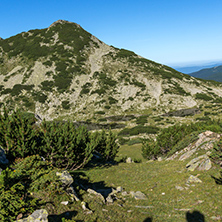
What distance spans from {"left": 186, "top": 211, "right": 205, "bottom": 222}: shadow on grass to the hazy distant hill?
53.7 metres

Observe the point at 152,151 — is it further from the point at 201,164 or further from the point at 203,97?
the point at 203,97

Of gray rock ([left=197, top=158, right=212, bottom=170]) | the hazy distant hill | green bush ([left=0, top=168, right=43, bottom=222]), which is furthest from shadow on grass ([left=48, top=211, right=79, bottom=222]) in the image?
the hazy distant hill

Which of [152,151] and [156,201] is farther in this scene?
[152,151]

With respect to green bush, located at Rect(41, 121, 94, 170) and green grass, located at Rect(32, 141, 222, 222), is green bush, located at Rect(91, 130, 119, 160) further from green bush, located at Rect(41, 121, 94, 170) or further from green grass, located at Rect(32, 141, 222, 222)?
green grass, located at Rect(32, 141, 222, 222)

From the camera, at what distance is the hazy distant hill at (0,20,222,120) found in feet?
222

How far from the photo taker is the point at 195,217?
872 cm

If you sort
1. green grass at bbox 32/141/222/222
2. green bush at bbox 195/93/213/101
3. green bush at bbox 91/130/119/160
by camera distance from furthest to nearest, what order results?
green bush at bbox 195/93/213/101
green bush at bbox 91/130/119/160
green grass at bbox 32/141/222/222

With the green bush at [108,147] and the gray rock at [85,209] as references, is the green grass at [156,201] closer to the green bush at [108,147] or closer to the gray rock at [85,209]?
the gray rock at [85,209]

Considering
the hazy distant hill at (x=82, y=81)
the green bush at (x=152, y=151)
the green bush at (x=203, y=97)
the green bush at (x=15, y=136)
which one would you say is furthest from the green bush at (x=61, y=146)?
the green bush at (x=203, y=97)

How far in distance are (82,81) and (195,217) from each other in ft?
246

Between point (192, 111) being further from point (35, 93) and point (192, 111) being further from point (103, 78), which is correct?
point (35, 93)

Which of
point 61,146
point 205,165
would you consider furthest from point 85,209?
point 205,165

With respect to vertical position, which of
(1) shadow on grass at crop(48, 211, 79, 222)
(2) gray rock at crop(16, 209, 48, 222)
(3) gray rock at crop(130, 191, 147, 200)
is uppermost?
(2) gray rock at crop(16, 209, 48, 222)

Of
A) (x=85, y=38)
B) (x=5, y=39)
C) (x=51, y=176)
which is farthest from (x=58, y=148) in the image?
(x=5, y=39)
